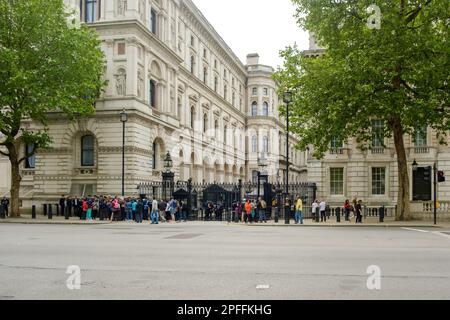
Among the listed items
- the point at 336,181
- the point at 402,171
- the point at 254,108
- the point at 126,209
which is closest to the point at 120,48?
the point at 126,209

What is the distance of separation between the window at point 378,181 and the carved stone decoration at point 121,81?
67.1ft

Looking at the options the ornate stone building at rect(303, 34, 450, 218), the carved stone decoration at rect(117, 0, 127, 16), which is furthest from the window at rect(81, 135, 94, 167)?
the ornate stone building at rect(303, 34, 450, 218)

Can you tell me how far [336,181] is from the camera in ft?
141

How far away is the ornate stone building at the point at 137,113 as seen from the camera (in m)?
42.1

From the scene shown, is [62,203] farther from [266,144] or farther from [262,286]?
[266,144]

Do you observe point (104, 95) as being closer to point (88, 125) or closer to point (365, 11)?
point (88, 125)

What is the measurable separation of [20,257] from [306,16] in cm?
2368

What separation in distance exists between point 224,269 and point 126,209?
84.0 ft

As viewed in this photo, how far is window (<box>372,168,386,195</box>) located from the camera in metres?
A: 41.9

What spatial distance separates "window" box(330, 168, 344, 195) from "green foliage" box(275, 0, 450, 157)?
11076mm

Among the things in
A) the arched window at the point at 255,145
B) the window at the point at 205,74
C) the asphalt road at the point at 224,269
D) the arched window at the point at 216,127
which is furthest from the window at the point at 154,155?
the arched window at the point at 255,145
